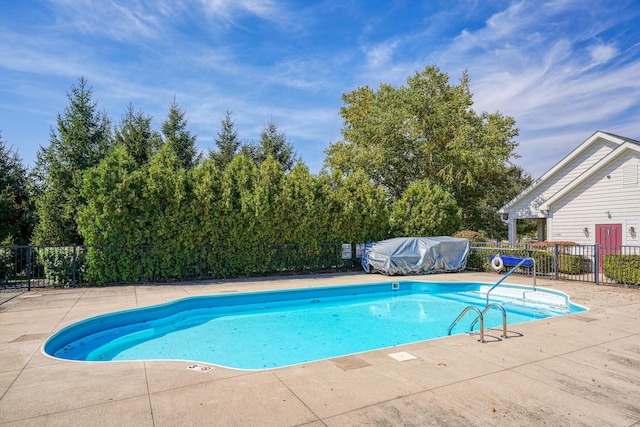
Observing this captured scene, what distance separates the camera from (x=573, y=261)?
502 inches

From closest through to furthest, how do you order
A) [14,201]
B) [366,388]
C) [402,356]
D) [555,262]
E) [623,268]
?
[366,388], [402,356], [623,268], [555,262], [14,201]

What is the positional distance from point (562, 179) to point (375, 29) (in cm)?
1224

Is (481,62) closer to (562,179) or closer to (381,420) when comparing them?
(562,179)

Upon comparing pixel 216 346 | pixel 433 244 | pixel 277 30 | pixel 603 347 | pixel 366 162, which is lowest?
pixel 216 346

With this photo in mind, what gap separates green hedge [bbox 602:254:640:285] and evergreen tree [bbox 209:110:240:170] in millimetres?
20211

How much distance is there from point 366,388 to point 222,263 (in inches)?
393

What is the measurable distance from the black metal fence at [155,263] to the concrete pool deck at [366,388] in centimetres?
553

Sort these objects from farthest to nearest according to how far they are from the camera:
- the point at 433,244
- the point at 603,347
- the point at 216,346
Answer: the point at 433,244
the point at 216,346
the point at 603,347

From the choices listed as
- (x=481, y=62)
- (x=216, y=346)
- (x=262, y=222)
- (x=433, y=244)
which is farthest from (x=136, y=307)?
(x=481, y=62)

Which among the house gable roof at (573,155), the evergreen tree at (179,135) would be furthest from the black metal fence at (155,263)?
the house gable roof at (573,155)

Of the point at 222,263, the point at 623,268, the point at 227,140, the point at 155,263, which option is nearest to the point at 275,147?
the point at 227,140

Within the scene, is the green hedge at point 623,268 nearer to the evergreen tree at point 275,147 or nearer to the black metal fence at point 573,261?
the black metal fence at point 573,261

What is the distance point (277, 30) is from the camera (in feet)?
38.7

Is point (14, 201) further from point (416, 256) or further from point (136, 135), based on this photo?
point (416, 256)
